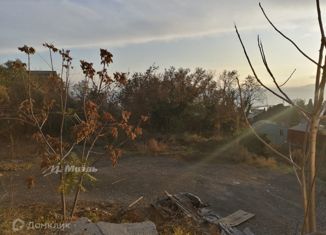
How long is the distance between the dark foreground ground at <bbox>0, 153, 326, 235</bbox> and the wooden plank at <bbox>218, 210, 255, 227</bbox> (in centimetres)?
11

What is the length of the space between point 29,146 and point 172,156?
466cm

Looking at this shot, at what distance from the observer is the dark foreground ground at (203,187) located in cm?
760

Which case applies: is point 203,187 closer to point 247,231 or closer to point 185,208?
point 185,208

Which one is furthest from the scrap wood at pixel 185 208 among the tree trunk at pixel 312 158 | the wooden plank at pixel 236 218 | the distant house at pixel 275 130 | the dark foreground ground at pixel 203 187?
the distant house at pixel 275 130

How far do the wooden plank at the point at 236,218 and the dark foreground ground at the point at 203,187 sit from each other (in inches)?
4.4

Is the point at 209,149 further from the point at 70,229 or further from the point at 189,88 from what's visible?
the point at 70,229

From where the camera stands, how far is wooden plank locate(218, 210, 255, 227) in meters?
7.11

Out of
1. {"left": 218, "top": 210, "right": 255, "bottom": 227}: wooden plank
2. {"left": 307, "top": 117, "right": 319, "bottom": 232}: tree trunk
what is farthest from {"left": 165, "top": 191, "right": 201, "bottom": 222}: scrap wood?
{"left": 307, "top": 117, "right": 319, "bottom": 232}: tree trunk

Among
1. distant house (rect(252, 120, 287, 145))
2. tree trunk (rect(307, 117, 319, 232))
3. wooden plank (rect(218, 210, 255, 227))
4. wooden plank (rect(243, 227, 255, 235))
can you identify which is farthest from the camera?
distant house (rect(252, 120, 287, 145))

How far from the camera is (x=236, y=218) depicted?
7449 millimetres

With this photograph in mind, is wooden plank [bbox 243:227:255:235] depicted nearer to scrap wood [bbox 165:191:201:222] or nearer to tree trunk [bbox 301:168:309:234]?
scrap wood [bbox 165:191:201:222]

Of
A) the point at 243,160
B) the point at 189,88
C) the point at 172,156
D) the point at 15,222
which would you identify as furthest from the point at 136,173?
the point at 189,88

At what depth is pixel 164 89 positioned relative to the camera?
19.0 meters

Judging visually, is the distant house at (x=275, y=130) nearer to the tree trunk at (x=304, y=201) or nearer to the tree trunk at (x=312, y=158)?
the tree trunk at (x=304, y=201)
